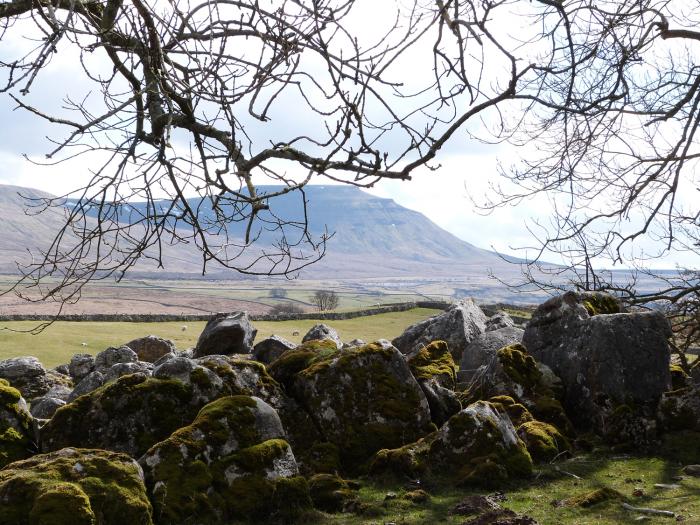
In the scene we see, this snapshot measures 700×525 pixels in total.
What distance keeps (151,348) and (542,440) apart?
61.7 ft

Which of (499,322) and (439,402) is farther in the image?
(499,322)

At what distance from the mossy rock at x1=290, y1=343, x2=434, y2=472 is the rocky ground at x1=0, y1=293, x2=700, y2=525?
2 cm

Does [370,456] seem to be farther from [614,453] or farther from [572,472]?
[614,453]

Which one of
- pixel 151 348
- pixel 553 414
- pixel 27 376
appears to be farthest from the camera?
pixel 151 348

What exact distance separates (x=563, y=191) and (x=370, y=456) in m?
5.89

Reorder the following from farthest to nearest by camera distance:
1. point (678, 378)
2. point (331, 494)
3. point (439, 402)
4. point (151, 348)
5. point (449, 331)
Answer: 1. point (151, 348)
2. point (449, 331)
3. point (678, 378)
4. point (439, 402)
5. point (331, 494)

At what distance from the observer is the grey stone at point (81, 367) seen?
2356 centimetres

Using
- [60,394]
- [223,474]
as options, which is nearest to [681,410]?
[223,474]

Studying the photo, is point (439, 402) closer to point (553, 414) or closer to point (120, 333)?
point (553, 414)

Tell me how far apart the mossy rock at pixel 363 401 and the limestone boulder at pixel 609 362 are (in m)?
3.39

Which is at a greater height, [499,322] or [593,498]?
[499,322]

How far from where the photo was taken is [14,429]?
36.4 feet

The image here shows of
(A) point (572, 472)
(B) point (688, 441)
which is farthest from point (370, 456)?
(B) point (688, 441)

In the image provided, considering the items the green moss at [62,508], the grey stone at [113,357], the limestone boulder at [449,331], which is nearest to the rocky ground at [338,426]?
the green moss at [62,508]
